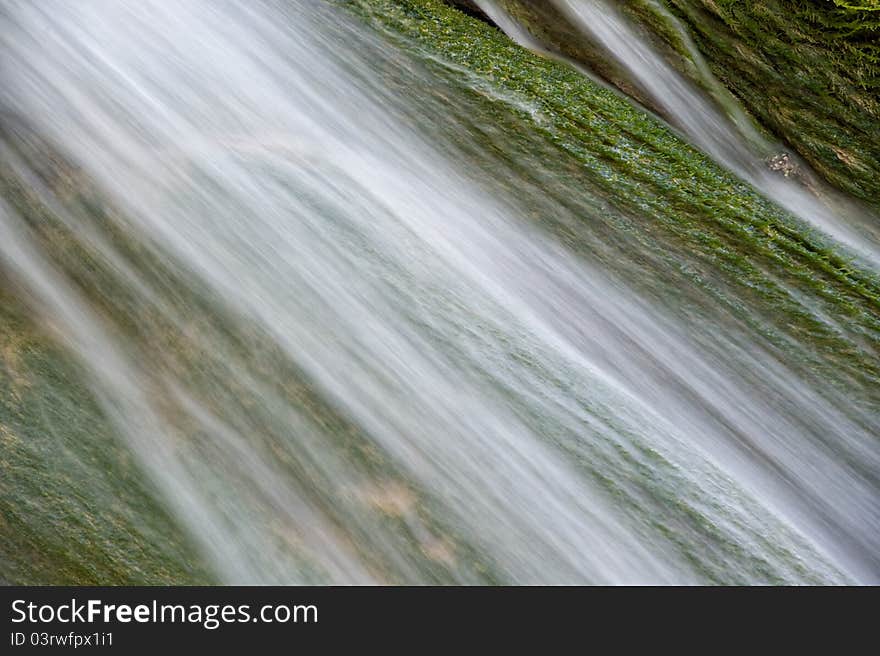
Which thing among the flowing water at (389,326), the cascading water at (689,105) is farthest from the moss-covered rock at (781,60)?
the flowing water at (389,326)

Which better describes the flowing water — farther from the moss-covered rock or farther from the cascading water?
the moss-covered rock

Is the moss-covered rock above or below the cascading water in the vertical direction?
above

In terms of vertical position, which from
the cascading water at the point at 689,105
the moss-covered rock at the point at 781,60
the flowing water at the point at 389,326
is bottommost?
the flowing water at the point at 389,326

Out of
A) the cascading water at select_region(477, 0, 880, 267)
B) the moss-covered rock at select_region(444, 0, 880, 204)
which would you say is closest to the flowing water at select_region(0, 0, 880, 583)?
the cascading water at select_region(477, 0, 880, 267)

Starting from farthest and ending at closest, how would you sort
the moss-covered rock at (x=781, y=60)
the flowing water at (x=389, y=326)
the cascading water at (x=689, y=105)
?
the cascading water at (x=689, y=105) → the moss-covered rock at (x=781, y=60) → the flowing water at (x=389, y=326)

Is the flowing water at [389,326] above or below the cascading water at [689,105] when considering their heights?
below

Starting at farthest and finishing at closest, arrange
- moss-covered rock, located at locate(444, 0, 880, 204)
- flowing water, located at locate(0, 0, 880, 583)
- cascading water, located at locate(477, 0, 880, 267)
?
1. cascading water, located at locate(477, 0, 880, 267)
2. moss-covered rock, located at locate(444, 0, 880, 204)
3. flowing water, located at locate(0, 0, 880, 583)

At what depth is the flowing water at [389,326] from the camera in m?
3.66

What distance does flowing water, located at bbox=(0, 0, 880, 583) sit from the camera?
144 inches

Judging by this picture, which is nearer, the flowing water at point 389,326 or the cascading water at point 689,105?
the flowing water at point 389,326

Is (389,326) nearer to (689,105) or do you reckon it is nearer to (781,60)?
(689,105)

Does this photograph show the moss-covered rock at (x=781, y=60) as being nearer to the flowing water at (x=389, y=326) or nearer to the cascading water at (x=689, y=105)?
the cascading water at (x=689, y=105)

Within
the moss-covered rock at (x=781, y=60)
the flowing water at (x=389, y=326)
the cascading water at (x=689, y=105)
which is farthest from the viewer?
the cascading water at (x=689, y=105)

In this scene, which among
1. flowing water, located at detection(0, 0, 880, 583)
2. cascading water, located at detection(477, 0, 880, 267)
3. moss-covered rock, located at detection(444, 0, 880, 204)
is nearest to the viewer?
flowing water, located at detection(0, 0, 880, 583)
